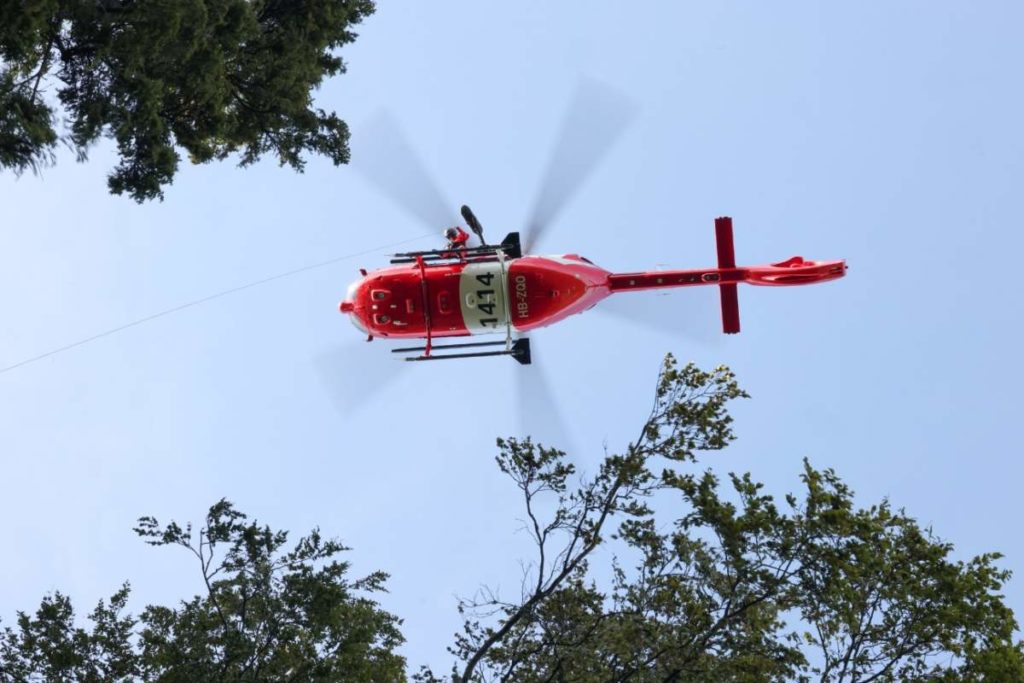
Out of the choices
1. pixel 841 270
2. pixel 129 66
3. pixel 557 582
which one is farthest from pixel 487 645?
pixel 129 66

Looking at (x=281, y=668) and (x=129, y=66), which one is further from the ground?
(x=129, y=66)

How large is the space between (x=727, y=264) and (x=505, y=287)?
2829mm

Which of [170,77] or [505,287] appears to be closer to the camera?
[170,77]

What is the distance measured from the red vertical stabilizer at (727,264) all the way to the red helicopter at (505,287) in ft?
0.04

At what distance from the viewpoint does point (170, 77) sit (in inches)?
428

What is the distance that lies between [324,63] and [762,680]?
9.62 meters

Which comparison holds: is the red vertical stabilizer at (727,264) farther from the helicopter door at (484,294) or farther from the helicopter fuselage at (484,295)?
the helicopter door at (484,294)

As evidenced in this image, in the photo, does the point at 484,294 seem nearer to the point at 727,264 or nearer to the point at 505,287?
the point at 505,287

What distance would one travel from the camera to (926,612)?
1120cm

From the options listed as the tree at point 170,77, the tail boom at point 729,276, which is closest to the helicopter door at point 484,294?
the tail boom at point 729,276

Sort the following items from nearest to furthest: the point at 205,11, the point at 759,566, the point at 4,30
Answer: the point at 4,30, the point at 205,11, the point at 759,566

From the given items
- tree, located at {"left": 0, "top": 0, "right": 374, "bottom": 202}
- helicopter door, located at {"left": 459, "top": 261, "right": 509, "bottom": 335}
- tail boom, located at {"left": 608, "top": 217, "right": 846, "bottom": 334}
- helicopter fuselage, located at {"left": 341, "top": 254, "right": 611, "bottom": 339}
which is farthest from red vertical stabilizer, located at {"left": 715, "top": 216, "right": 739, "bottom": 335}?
tree, located at {"left": 0, "top": 0, "right": 374, "bottom": 202}

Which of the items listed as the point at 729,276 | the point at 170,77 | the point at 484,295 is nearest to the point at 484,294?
the point at 484,295

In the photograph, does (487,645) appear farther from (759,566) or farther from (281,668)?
(759,566)
